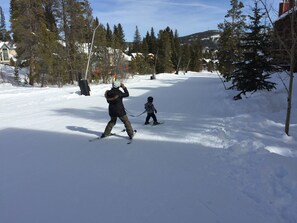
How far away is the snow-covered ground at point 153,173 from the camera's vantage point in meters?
3.79

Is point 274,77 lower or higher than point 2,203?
higher

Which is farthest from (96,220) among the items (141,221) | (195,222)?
(195,222)

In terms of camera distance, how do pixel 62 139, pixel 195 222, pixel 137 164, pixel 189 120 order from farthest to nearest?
pixel 189 120 < pixel 62 139 < pixel 137 164 < pixel 195 222

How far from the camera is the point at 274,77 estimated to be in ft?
60.0

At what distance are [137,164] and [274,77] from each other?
51.9ft

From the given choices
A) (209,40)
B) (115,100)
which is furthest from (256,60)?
(209,40)

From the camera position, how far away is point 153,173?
16.9ft

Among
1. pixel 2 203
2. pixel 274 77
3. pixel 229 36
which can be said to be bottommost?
pixel 2 203

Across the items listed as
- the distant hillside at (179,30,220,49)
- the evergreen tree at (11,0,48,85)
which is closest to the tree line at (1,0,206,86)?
the evergreen tree at (11,0,48,85)

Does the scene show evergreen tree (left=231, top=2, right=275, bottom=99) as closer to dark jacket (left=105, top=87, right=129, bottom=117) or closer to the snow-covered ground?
the snow-covered ground

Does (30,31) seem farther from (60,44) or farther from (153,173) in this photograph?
(153,173)

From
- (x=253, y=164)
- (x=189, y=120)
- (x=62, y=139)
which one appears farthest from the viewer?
(x=189, y=120)

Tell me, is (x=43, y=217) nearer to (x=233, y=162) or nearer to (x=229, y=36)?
(x=233, y=162)

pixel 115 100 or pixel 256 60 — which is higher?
pixel 256 60
